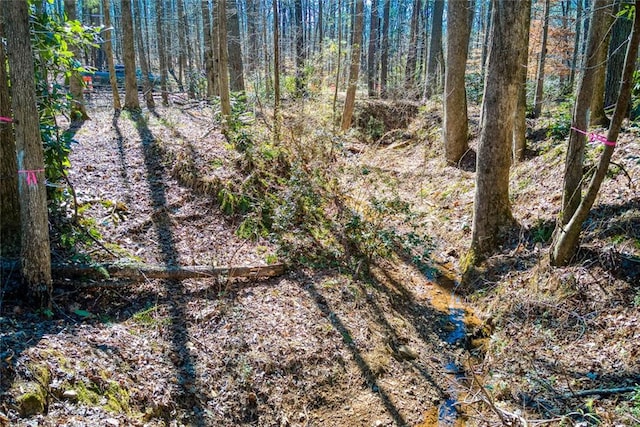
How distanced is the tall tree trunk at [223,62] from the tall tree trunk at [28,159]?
568cm

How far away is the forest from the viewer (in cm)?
381

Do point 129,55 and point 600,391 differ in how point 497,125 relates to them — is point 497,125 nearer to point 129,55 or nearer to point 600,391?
point 600,391

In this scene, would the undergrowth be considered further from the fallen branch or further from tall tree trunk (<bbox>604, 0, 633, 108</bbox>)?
tall tree trunk (<bbox>604, 0, 633, 108</bbox>)

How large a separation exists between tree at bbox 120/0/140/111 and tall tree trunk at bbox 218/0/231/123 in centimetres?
374

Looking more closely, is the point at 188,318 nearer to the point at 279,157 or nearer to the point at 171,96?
the point at 279,157

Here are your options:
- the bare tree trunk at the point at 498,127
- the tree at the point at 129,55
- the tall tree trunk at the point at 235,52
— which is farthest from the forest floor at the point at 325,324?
the tall tree trunk at the point at 235,52

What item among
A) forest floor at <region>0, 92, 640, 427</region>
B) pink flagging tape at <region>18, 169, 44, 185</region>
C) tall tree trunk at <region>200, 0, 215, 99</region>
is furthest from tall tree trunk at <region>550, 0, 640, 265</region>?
tall tree trunk at <region>200, 0, 215, 99</region>

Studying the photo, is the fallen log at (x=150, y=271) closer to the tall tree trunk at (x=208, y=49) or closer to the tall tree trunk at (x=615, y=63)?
the tall tree trunk at (x=615, y=63)

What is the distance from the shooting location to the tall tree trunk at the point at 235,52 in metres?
12.2

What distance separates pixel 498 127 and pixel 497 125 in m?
0.03

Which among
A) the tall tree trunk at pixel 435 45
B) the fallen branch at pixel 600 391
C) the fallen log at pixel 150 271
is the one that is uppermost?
the tall tree trunk at pixel 435 45

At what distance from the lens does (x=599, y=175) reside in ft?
15.2

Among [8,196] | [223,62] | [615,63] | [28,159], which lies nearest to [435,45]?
[615,63]

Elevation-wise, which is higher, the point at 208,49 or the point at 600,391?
the point at 208,49
